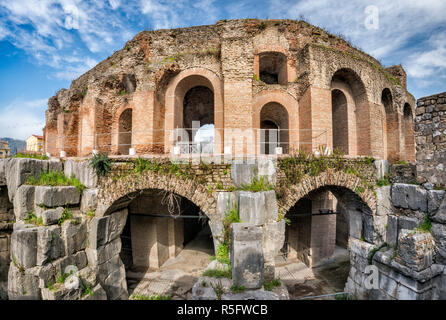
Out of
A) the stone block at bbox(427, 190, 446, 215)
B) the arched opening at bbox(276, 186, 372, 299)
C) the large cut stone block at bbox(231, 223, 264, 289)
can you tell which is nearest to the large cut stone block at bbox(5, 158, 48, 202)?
the large cut stone block at bbox(231, 223, 264, 289)

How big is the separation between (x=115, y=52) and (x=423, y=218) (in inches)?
612

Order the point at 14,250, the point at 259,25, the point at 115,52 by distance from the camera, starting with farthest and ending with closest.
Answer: the point at 115,52
the point at 259,25
the point at 14,250

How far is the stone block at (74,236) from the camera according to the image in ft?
16.3

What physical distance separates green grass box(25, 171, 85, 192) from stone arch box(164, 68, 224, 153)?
15.6 feet

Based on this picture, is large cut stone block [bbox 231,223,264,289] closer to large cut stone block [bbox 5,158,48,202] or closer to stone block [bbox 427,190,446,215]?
stone block [bbox 427,190,446,215]

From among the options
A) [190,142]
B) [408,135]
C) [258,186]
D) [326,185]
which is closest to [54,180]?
[190,142]

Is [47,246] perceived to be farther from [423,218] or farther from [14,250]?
[423,218]

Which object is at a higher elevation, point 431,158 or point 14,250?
point 431,158

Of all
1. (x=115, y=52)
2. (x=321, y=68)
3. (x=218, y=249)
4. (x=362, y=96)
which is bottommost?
(x=218, y=249)

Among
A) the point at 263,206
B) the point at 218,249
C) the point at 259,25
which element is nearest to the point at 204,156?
the point at 263,206

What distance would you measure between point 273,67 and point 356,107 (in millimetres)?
5423

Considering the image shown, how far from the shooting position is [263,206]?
4.59 metres

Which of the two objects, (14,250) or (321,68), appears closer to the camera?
(14,250)

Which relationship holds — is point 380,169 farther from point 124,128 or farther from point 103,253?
point 124,128
